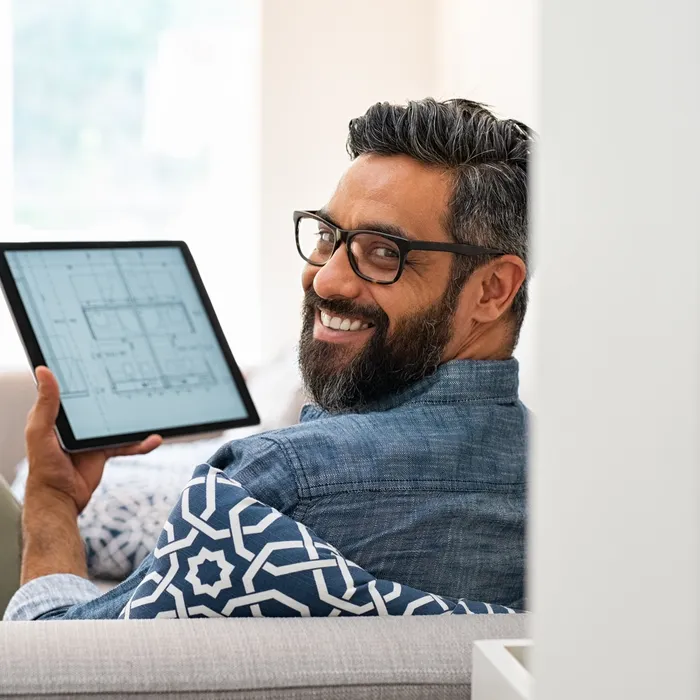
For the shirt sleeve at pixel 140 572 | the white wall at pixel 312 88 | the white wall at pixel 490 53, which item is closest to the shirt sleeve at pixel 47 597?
the shirt sleeve at pixel 140 572

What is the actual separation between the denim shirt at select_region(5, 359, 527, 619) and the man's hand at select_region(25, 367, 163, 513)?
0.28 m

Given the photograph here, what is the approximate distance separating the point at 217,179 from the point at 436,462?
3328 mm

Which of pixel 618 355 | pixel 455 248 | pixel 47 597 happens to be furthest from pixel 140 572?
pixel 618 355

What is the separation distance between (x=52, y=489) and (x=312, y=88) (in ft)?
9.31

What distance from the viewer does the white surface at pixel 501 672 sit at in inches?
22.9

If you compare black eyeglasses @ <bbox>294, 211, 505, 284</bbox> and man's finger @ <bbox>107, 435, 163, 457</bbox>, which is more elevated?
black eyeglasses @ <bbox>294, 211, 505, 284</bbox>

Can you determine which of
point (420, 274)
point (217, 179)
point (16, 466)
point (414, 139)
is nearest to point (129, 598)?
point (420, 274)

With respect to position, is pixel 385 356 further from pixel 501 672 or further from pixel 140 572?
pixel 501 672

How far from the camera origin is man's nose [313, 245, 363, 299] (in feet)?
4.17

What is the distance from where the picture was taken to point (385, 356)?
1259mm

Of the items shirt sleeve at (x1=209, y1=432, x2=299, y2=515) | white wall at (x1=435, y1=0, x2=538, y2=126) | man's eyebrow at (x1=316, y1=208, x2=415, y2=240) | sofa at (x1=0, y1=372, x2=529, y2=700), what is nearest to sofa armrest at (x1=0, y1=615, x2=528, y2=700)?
sofa at (x1=0, y1=372, x2=529, y2=700)

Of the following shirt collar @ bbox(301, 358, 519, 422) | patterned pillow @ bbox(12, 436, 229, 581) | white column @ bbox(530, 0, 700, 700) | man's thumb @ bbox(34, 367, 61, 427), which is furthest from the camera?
patterned pillow @ bbox(12, 436, 229, 581)

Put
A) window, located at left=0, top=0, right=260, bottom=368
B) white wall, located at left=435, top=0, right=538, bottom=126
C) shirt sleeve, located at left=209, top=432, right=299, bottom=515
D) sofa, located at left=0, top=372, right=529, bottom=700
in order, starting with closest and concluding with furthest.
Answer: sofa, located at left=0, top=372, right=529, bottom=700 → shirt sleeve, located at left=209, top=432, right=299, bottom=515 → white wall, located at left=435, top=0, right=538, bottom=126 → window, located at left=0, top=0, right=260, bottom=368

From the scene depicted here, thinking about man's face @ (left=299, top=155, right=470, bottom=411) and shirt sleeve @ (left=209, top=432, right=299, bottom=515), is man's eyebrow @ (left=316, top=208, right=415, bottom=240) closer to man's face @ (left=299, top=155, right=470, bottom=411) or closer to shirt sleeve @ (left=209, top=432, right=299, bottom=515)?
man's face @ (left=299, top=155, right=470, bottom=411)
